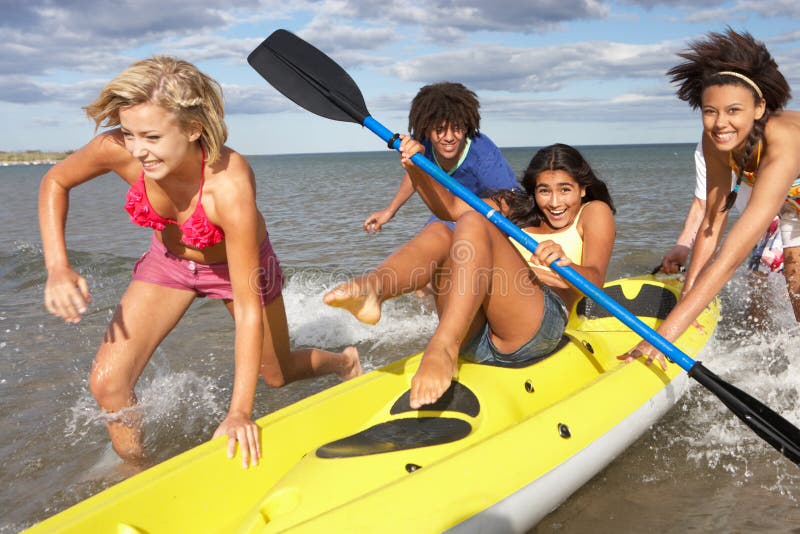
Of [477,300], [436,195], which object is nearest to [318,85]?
[436,195]

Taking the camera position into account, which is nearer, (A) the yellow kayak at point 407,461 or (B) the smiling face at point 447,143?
(A) the yellow kayak at point 407,461

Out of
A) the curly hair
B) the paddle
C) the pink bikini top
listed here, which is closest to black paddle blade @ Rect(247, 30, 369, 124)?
the paddle

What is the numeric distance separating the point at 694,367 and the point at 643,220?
7.78m

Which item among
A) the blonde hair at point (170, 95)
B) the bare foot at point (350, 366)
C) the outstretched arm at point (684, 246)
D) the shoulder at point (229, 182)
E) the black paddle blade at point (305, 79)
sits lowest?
the bare foot at point (350, 366)

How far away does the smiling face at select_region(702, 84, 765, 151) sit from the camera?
9.42 feet

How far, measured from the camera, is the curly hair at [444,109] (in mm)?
3768

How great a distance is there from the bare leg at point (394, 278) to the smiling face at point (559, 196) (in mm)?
918

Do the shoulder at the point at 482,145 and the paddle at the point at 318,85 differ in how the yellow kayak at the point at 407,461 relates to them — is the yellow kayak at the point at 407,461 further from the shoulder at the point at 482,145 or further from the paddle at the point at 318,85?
the shoulder at the point at 482,145

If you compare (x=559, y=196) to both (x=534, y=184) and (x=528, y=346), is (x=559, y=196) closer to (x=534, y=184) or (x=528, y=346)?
(x=534, y=184)

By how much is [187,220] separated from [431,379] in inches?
44.6

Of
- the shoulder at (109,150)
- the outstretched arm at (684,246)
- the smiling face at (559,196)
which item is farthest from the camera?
the outstretched arm at (684,246)

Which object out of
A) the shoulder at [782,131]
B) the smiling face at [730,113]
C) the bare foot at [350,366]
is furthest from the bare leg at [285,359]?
the shoulder at [782,131]

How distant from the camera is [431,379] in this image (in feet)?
7.86

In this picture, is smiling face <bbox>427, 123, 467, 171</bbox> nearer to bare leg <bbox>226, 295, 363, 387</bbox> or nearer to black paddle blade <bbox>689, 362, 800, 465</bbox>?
bare leg <bbox>226, 295, 363, 387</bbox>
